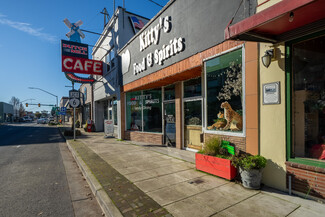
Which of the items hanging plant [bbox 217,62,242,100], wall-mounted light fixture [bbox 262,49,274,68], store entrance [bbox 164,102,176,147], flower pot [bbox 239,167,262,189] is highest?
wall-mounted light fixture [bbox 262,49,274,68]

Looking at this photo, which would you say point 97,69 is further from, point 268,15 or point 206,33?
point 268,15

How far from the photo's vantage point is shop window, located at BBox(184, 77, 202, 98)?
7203 mm

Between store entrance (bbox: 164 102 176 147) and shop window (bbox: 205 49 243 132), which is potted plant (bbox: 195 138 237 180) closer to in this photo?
shop window (bbox: 205 49 243 132)

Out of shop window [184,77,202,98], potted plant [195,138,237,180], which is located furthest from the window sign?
potted plant [195,138,237,180]

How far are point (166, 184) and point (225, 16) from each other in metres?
4.72

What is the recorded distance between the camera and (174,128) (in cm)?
854

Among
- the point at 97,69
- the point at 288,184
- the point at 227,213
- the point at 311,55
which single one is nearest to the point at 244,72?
the point at 311,55

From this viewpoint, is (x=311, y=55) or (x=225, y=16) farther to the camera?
(x=225, y=16)

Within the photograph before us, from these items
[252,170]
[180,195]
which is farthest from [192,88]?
[180,195]

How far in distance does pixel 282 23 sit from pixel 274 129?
86.0 inches

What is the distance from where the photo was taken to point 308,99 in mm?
3924

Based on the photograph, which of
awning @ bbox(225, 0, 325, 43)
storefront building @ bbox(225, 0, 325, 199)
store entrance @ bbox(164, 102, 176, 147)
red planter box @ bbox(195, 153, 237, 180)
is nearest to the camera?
awning @ bbox(225, 0, 325, 43)

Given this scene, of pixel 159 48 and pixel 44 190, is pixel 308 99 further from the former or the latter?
pixel 44 190

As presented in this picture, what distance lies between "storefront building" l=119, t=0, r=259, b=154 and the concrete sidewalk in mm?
1185
